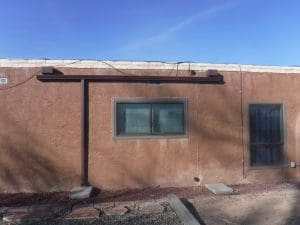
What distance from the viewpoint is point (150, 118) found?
37.1ft

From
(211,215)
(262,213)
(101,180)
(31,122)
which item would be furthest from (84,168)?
(262,213)

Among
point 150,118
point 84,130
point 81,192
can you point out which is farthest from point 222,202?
point 84,130

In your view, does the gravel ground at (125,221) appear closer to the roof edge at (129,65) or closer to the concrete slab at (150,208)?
the concrete slab at (150,208)

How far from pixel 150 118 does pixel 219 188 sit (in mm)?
2525

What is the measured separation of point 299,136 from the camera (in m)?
12.3

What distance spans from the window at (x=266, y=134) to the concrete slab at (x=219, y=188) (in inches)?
55.2

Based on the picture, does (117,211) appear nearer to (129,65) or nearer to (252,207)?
(252,207)

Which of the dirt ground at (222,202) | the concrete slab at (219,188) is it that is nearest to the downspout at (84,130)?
the dirt ground at (222,202)

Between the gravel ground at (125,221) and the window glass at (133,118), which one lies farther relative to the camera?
the window glass at (133,118)

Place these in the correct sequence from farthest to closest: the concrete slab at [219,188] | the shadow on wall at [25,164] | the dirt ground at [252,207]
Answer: the shadow on wall at [25,164] → the concrete slab at [219,188] → the dirt ground at [252,207]

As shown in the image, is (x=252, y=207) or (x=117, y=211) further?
(x=252, y=207)

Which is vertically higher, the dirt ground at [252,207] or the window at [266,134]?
the window at [266,134]

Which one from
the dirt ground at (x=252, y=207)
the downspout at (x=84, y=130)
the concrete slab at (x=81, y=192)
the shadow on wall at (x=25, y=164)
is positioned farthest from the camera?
the downspout at (x=84, y=130)

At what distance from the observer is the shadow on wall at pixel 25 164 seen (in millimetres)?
10695
